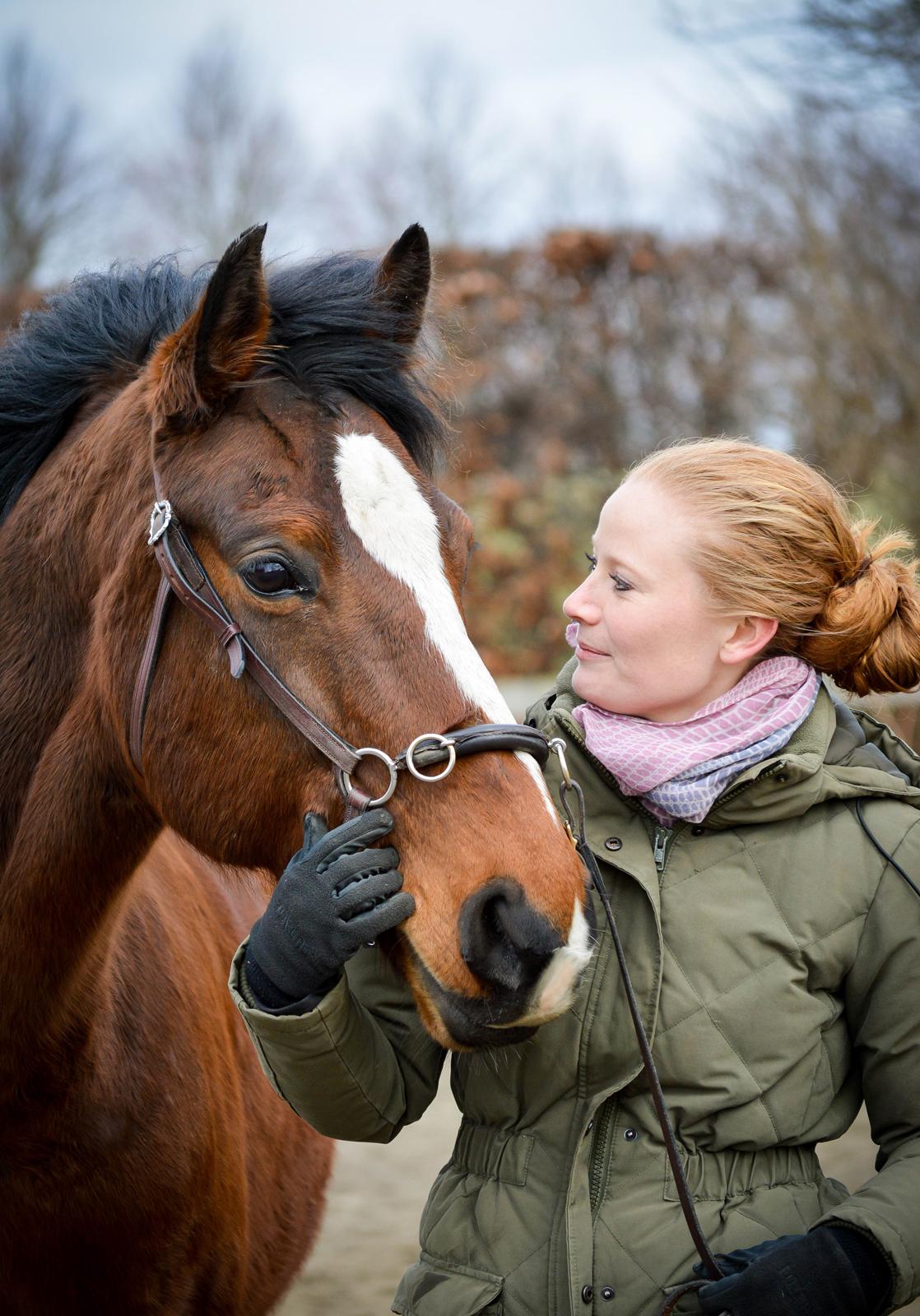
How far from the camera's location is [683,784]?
1828 millimetres

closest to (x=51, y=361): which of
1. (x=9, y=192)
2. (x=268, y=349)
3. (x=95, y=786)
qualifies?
(x=268, y=349)

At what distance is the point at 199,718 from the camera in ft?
6.31

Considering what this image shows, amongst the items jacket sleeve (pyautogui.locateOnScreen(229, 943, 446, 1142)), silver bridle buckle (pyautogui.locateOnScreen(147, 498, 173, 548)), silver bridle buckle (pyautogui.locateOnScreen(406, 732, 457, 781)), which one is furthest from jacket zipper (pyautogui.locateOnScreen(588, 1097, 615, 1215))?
silver bridle buckle (pyautogui.locateOnScreen(147, 498, 173, 548))

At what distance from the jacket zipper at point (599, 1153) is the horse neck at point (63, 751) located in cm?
96

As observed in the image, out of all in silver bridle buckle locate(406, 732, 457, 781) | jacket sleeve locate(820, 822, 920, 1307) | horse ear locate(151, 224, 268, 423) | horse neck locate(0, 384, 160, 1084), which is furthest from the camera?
horse neck locate(0, 384, 160, 1084)

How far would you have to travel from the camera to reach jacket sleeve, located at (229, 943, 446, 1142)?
5.49ft

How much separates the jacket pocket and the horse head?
419 mm

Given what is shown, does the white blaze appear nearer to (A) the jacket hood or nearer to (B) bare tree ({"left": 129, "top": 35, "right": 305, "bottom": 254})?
(A) the jacket hood

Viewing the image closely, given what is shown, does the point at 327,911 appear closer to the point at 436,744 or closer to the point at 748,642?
the point at 436,744

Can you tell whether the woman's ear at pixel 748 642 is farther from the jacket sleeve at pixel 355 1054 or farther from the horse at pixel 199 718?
the jacket sleeve at pixel 355 1054

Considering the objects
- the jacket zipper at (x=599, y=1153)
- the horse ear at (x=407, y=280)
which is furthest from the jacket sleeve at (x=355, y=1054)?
the horse ear at (x=407, y=280)

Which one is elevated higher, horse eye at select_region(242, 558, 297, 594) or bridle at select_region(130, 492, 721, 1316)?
horse eye at select_region(242, 558, 297, 594)

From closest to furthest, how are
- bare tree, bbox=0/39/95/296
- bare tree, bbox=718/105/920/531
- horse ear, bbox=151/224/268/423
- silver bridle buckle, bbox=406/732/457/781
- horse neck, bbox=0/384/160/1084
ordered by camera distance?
1. silver bridle buckle, bbox=406/732/457/781
2. horse ear, bbox=151/224/268/423
3. horse neck, bbox=0/384/160/1084
4. bare tree, bbox=718/105/920/531
5. bare tree, bbox=0/39/95/296

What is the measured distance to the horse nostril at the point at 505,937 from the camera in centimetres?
156
